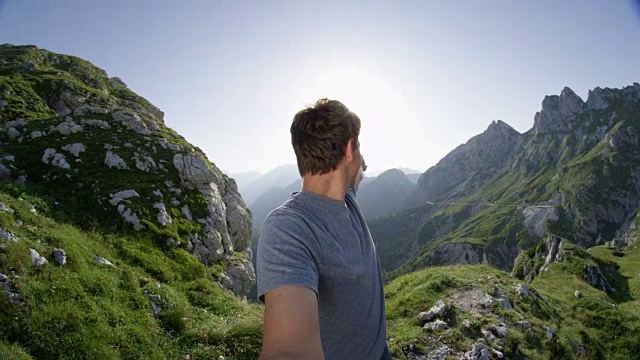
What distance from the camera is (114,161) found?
28.2m

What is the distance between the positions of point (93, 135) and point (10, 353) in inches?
1093

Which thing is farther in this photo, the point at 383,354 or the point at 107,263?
the point at 107,263

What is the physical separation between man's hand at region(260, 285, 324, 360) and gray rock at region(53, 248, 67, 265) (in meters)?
14.4

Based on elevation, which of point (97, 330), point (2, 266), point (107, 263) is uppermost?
point (2, 266)

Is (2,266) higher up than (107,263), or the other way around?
(2,266)

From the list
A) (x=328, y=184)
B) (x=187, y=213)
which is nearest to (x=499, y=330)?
(x=328, y=184)

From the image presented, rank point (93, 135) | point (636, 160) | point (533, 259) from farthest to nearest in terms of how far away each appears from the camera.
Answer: point (636, 160) < point (533, 259) < point (93, 135)

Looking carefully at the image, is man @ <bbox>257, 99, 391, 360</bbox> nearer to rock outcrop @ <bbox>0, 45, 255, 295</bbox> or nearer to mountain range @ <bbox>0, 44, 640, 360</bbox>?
mountain range @ <bbox>0, 44, 640, 360</bbox>

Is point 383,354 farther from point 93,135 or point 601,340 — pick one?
point 93,135

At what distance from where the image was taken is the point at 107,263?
1525cm

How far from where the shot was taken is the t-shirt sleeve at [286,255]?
2.41 meters

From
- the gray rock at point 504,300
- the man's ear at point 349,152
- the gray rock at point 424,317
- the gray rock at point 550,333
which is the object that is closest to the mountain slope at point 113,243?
the gray rock at point 424,317

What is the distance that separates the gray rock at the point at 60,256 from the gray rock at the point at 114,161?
1619 centimetres

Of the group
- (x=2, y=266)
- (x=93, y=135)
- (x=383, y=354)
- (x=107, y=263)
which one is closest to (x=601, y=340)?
(x=383, y=354)
